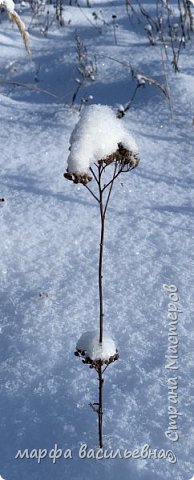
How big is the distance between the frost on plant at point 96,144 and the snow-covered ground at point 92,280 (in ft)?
2.47

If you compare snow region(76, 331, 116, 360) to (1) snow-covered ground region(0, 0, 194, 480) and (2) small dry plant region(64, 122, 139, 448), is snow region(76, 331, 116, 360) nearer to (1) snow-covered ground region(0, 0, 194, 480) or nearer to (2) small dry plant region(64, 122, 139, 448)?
(2) small dry plant region(64, 122, 139, 448)

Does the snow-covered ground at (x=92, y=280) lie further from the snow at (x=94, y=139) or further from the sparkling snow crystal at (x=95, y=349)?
the snow at (x=94, y=139)

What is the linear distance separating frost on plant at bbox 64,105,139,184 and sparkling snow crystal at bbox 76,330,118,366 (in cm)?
46

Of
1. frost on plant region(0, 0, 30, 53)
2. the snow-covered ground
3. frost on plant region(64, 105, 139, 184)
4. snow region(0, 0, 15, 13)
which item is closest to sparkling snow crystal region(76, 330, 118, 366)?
the snow-covered ground

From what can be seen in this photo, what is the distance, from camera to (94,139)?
1483 mm

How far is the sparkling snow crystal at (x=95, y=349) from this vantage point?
1.66m

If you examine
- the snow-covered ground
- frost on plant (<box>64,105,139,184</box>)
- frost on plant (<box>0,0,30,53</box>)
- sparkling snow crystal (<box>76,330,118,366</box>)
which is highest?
frost on plant (<box>0,0,30,53</box>)

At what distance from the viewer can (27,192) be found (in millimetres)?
2881

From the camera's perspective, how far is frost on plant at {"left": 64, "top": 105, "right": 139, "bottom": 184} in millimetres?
1455

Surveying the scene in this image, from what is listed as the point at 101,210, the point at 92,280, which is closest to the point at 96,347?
the point at 101,210

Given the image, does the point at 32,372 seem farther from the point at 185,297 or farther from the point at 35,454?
the point at 185,297

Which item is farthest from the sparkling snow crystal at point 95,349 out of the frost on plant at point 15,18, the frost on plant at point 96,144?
the frost on plant at point 15,18

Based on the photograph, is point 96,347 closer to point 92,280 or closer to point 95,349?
point 95,349

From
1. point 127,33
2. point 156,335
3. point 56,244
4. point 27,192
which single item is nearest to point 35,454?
point 156,335
